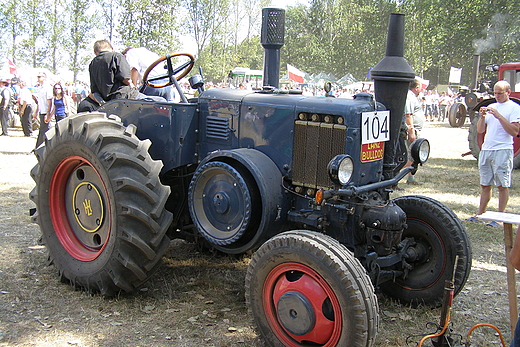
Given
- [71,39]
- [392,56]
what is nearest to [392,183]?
[392,56]

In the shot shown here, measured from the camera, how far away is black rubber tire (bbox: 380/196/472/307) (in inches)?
146

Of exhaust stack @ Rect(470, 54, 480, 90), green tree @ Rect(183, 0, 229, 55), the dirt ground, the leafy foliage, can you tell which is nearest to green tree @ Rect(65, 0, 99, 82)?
the leafy foliage

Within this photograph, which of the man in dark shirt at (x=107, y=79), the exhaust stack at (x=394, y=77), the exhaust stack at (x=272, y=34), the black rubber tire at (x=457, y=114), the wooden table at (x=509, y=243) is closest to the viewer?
the wooden table at (x=509, y=243)

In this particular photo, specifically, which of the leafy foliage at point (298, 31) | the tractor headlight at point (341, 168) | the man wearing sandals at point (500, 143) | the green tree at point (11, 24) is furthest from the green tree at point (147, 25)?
the tractor headlight at point (341, 168)

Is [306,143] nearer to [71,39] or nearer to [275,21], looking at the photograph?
[275,21]

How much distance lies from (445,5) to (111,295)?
48.7 metres

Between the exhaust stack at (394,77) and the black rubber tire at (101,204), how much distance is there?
5.69 ft

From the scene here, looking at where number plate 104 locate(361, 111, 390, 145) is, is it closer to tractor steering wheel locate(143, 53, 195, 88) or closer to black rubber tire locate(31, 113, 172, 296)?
black rubber tire locate(31, 113, 172, 296)

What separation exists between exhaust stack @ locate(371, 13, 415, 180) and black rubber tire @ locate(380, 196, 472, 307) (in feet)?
2.07

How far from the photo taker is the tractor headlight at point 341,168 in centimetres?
304

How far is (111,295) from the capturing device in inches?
147

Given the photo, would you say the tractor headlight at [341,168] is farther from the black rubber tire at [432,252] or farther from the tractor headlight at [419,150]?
the black rubber tire at [432,252]

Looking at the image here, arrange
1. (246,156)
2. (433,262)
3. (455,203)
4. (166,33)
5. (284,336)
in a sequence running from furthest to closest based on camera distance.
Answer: (166,33) < (455,203) < (433,262) < (246,156) < (284,336)

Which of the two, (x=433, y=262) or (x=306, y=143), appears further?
(x=433, y=262)
